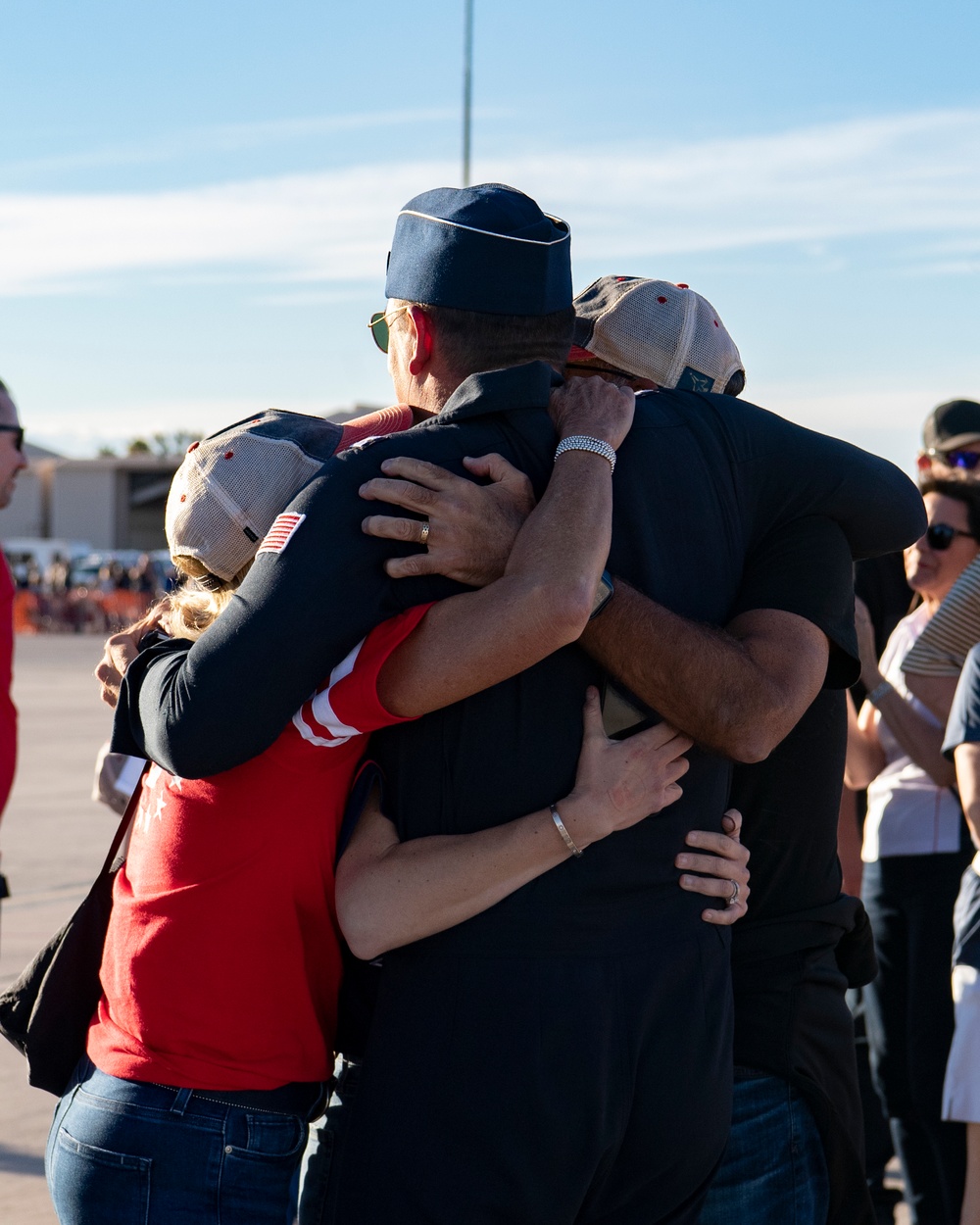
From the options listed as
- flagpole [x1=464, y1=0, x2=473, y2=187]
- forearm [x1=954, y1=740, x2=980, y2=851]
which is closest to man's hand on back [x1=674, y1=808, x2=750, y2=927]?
forearm [x1=954, y1=740, x2=980, y2=851]

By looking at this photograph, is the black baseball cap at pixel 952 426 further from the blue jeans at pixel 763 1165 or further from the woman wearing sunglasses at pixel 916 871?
the blue jeans at pixel 763 1165

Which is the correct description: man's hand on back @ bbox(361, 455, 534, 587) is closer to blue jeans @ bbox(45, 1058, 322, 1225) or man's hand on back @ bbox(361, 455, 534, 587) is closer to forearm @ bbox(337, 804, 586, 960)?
forearm @ bbox(337, 804, 586, 960)

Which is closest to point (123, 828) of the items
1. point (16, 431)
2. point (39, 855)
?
point (16, 431)

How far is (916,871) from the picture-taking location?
398 cm

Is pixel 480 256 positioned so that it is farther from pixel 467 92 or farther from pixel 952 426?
pixel 467 92

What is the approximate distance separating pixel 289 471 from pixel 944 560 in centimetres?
268

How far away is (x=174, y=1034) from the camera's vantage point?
1847mm

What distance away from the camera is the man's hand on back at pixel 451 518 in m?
1.68

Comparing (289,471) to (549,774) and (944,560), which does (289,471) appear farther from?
(944,560)

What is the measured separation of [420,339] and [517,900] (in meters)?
0.73

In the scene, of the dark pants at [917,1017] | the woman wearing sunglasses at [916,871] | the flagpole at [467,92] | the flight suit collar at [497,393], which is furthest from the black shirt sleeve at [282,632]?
the flagpole at [467,92]

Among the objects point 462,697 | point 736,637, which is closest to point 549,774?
point 462,697

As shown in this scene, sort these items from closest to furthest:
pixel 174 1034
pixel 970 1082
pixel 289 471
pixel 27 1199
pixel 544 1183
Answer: pixel 544 1183, pixel 174 1034, pixel 289 471, pixel 970 1082, pixel 27 1199

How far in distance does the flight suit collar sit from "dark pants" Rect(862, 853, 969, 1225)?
2.64 metres
